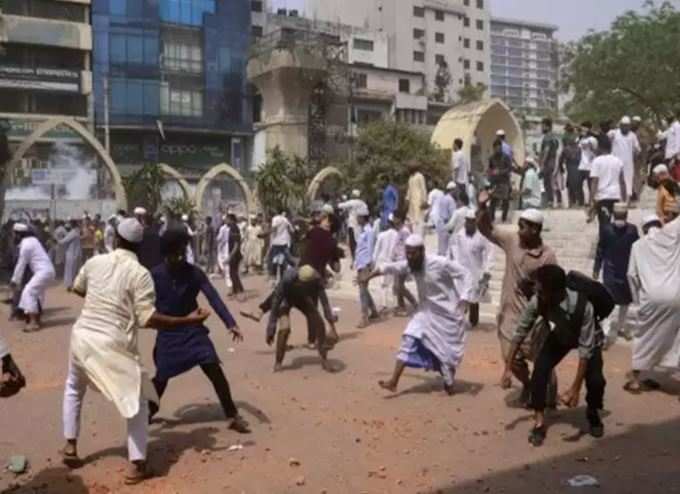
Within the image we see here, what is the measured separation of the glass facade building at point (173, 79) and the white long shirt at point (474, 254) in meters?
39.3

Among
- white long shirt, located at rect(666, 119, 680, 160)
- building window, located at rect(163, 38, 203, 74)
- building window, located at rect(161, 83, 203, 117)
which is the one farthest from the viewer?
building window, located at rect(163, 38, 203, 74)

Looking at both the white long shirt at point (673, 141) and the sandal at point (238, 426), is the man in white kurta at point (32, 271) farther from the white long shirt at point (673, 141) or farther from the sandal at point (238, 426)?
the white long shirt at point (673, 141)

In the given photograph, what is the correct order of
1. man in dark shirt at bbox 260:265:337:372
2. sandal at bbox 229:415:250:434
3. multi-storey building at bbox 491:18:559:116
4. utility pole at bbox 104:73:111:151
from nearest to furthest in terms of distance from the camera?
sandal at bbox 229:415:250:434 < man in dark shirt at bbox 260:265:337:372 < utility pole at bbox 104:73:111:151 < multi-storey building at bbox 491:18:559:116

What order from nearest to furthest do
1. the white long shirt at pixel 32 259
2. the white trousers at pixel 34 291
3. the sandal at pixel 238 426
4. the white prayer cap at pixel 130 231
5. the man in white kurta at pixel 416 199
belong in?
the white prayer cap at pixel 130 231, the sandal at pixel 238 426, the white long shirt at pixel 32 259, the white trousers at pixel 34 291, the man in white kurta at pixel 416 199

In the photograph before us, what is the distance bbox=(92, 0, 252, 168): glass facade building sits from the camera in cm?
4716

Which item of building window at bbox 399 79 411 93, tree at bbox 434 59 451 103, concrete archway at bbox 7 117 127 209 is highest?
tree at bbox 434 59 451 103

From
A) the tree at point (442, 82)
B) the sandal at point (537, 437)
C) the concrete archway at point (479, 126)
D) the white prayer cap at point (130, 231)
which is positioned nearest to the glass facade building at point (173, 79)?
the tree at point (442, 82)

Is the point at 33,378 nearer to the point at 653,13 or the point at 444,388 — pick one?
the point at 444,388

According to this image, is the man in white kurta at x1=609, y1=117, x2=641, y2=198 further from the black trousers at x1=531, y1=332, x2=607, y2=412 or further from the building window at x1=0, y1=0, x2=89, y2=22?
the building window at x1=0, y1=0, x2=89, y2=22

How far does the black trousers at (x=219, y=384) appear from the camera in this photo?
600cm

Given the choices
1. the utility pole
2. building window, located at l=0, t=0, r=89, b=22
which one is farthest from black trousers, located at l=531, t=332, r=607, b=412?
building window, located at l=0, t=0, r=89, b=22

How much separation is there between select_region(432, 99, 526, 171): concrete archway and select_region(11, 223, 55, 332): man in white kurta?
16.4 metres

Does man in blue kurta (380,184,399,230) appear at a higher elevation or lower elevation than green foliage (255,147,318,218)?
lower

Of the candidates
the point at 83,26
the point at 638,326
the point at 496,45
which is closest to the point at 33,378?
the point at 638,326
